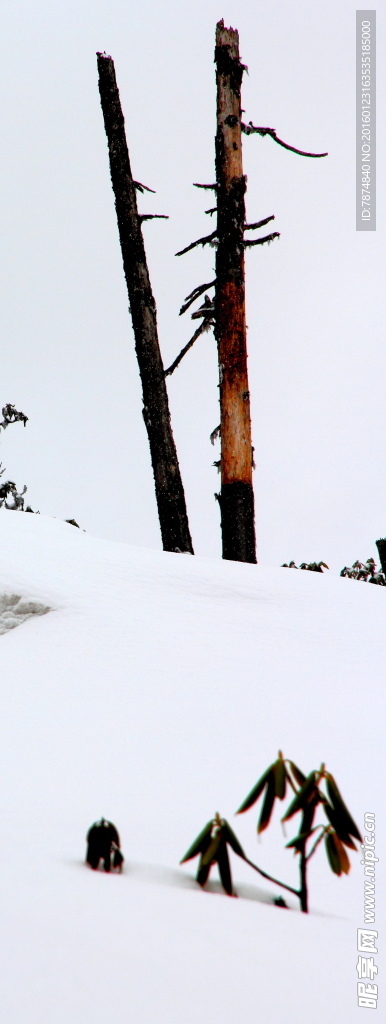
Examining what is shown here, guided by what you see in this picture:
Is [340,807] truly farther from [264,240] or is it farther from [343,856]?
[264,240]

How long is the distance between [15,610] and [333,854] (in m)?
2.31

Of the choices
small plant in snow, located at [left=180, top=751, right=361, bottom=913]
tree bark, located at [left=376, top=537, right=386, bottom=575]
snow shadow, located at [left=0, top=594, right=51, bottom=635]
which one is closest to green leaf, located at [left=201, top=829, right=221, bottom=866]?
small plant in snow, located at [left=180, top=751, right=361, bottom=913]

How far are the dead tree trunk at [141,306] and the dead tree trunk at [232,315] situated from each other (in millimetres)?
436

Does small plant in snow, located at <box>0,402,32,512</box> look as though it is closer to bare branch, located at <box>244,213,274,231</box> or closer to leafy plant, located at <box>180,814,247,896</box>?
bare branch, located at <box>244,213,274,231</box>

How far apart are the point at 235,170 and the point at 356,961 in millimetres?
6296

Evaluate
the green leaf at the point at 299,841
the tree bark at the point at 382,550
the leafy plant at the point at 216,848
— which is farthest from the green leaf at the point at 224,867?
the tree bark at the point at 382,550

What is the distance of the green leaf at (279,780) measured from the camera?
1.31 metres

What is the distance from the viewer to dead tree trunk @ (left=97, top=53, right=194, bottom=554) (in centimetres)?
640

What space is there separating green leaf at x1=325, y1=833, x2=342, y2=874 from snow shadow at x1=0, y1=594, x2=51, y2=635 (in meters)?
2.19

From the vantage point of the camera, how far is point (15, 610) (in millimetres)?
3377

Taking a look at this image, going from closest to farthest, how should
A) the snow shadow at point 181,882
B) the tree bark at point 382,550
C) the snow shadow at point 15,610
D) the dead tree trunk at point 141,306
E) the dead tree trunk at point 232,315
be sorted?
1. the snow shadow at point 181,882
2. the snow shadow at point 15,610
3. the dead tree trunk at point 232,315
4. the dead tree trunk at point 141,306
5. the tree bark at point 382,550

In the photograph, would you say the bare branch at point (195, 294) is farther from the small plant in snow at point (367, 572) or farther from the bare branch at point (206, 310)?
the small plant in snow at point (367, 572)

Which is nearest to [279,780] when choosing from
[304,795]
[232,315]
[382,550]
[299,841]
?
[304,795]

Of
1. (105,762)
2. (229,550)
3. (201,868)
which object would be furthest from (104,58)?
(201,868)
